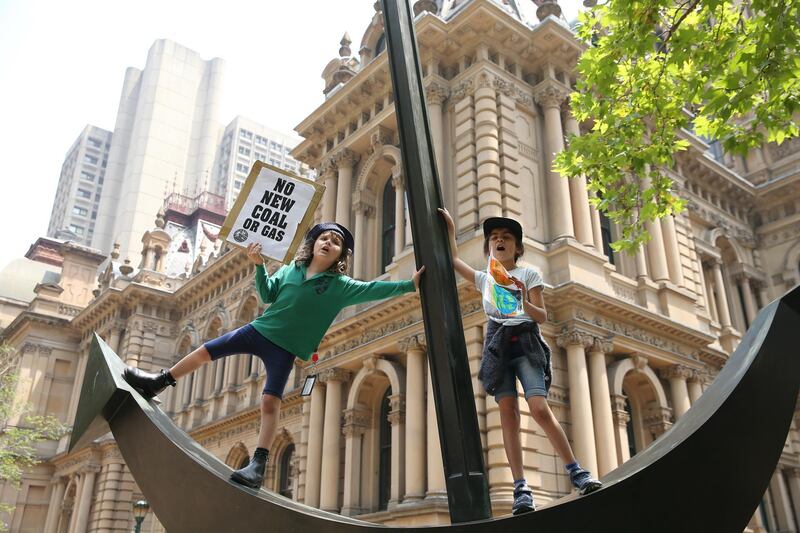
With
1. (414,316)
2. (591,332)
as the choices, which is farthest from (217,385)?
(591,332)

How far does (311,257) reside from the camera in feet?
13.5

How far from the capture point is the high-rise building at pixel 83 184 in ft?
260

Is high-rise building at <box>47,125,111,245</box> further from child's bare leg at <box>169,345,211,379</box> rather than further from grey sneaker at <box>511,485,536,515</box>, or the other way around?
grey sneaker at <box>511,485,536,515</box>

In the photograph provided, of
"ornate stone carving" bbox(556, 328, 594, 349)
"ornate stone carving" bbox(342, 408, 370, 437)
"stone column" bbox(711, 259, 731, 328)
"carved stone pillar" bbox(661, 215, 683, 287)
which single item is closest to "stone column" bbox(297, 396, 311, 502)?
"ornate stone carving" bbox(342, 408, 370, 437)

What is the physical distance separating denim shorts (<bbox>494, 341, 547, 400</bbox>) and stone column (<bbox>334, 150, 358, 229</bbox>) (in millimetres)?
16543

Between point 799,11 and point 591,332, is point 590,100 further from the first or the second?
point 591,332

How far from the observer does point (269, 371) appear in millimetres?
3799

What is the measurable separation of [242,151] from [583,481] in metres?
79.8

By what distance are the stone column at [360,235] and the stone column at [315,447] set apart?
342 centimetres

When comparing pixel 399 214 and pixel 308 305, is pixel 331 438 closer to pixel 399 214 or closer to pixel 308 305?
pixel 399 214

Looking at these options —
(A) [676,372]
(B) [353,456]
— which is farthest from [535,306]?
(A) [676,372]

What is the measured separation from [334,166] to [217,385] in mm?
11108

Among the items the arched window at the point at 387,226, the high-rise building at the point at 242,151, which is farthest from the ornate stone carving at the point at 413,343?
the high-rise building at the point at 242,151

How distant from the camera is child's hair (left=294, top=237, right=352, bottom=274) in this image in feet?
13.4
